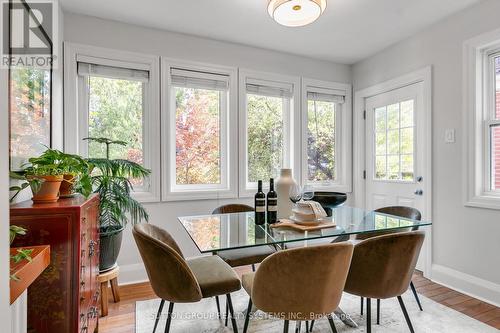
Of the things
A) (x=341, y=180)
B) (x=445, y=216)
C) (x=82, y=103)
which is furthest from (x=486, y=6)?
(x=82, y=103)

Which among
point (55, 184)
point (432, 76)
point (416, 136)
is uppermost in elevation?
point (432, 76)

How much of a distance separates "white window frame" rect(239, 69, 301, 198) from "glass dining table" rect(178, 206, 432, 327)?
43.7 inches

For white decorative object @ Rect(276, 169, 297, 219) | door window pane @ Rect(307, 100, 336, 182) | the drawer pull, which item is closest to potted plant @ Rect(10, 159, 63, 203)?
the drawer pull

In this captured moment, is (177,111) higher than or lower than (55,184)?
higher

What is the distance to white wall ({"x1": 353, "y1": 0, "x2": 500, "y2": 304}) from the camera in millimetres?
2412

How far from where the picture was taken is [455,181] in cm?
267

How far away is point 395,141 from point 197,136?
232cm

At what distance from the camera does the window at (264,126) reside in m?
3.31

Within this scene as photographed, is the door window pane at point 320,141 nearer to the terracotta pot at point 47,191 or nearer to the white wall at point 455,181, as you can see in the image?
the white wall at point 455,181

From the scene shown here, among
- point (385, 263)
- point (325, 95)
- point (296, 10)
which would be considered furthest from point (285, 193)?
point (325, 95)

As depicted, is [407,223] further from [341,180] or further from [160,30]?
[160,30]

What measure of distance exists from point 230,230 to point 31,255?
0.99 meters

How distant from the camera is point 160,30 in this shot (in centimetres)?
293

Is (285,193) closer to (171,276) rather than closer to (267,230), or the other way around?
(267,230)
